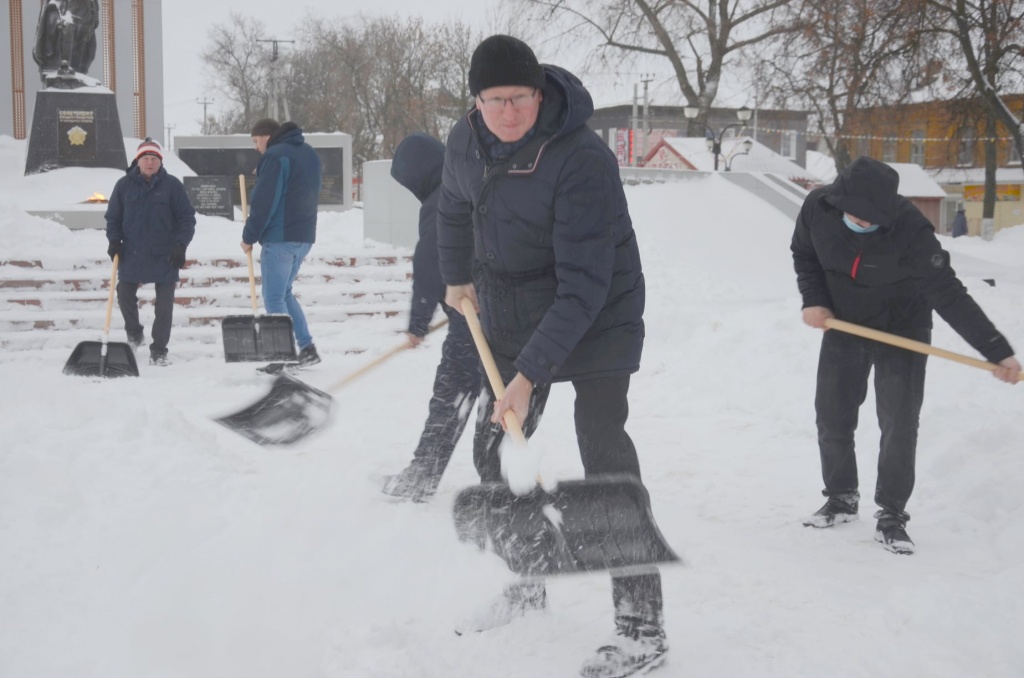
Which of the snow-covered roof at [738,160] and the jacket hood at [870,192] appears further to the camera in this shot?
the snow-covered roof at [738,160]

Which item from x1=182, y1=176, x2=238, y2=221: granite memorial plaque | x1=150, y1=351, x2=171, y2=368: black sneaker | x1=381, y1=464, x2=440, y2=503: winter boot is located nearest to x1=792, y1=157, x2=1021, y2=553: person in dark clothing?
x1=381, y1=464, x2=440, y2=503: winter boot

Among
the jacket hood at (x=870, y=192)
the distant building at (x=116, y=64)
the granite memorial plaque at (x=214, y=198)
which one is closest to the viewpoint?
the jacket hood at (x=870, y=192)

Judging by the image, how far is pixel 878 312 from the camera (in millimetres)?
3842

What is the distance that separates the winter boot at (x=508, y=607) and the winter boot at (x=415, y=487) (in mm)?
1206

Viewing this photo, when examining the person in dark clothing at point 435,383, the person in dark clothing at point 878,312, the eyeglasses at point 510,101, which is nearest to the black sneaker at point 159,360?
the person in dark clothing at point 435,383

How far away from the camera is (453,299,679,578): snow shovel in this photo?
2.61m

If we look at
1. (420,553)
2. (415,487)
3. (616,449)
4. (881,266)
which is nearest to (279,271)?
(415,487)

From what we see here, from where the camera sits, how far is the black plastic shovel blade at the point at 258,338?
270 inches

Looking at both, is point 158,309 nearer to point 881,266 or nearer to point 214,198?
point 881,266

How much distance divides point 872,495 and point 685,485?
855 mm

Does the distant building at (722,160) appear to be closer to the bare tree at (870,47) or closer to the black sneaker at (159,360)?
the bare tree at (870,47)

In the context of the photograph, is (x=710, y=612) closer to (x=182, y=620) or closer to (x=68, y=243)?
(x=182, y=620)

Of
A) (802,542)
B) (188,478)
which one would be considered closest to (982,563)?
(802,542)

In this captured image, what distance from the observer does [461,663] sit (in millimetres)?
2729
